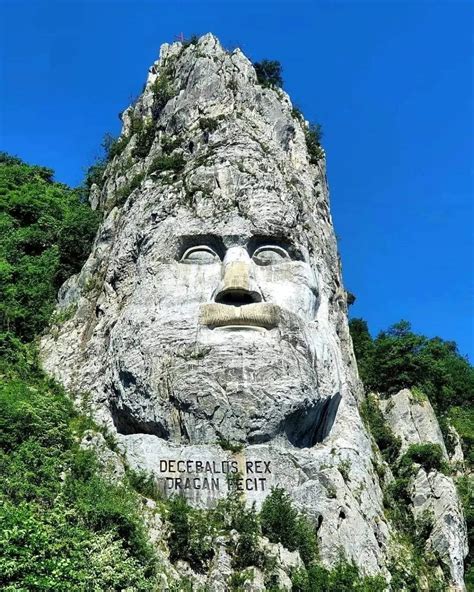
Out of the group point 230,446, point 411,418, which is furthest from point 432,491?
point 230,446

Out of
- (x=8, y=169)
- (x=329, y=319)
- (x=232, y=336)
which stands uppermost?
(x=8, y=169)

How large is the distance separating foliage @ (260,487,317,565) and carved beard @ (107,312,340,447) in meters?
1.89

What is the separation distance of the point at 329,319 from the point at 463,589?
28.6 ft

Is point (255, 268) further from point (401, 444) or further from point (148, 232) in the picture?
Result: point (401, 444)

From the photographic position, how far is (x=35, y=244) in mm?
28984

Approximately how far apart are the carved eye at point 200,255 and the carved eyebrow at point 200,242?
10 cm

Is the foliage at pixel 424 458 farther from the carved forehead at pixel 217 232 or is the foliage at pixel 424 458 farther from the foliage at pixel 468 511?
the carved forehead at pixel 217 232

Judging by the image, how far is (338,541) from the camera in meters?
18.0

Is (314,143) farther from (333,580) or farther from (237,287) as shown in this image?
(333,580)

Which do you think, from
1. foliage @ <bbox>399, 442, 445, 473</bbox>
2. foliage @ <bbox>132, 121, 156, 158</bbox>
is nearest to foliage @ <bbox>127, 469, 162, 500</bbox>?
foliage @ <bbox>399, 442, 445, 473</bbox>

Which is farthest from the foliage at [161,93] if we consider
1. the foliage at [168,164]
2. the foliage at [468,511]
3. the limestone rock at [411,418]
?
the foliage at [468,511]

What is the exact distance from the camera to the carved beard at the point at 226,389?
18953mm

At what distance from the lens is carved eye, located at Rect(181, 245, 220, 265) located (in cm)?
2208

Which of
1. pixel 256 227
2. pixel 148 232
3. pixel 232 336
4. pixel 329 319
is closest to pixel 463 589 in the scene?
pixel 329 319
